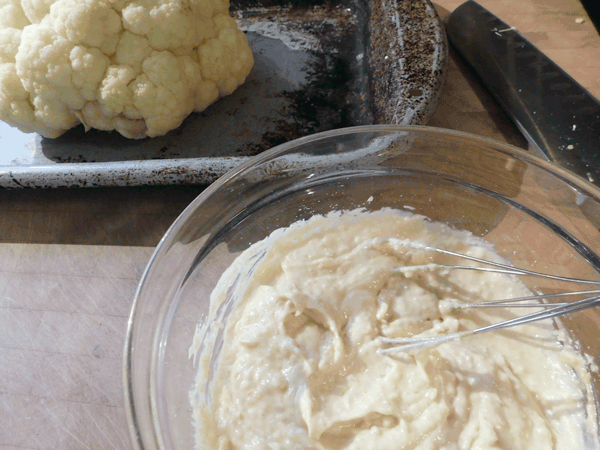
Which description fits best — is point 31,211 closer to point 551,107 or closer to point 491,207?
point 491,207

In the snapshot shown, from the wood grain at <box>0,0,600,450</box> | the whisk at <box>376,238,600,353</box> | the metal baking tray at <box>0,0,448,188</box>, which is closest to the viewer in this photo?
the whisk at <box>376,238,600,353</box>

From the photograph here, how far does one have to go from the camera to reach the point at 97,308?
86 cm

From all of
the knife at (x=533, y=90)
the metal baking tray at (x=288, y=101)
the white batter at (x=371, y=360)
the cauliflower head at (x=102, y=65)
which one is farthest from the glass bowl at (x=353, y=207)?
the cauliflower head at (x=102, y=65)

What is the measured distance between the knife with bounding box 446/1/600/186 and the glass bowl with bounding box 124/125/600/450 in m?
0.25

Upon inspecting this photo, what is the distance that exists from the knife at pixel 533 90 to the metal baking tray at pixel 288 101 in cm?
18

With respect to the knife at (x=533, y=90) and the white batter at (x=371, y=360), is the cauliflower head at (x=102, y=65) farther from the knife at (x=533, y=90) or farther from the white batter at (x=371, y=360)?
the knife at (x=533, y=90)

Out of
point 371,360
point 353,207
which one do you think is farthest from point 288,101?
point 371,360

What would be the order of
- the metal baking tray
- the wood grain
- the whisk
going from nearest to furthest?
the whisk
the wood grain
the metal baking tray

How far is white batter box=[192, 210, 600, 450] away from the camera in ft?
2.08

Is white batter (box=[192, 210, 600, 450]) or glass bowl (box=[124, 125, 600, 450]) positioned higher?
glass bowl (box=[124, 125, 600, 450])

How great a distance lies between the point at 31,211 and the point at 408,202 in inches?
35.1

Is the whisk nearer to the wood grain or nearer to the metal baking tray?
the metal baking tray

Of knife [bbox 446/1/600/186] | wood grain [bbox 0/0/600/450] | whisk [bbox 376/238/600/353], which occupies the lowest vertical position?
wood grain [bbox 0/0/600/450]

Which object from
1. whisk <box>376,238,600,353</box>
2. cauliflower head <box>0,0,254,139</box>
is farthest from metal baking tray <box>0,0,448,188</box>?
whisk <box>376,238,600,353</box>
